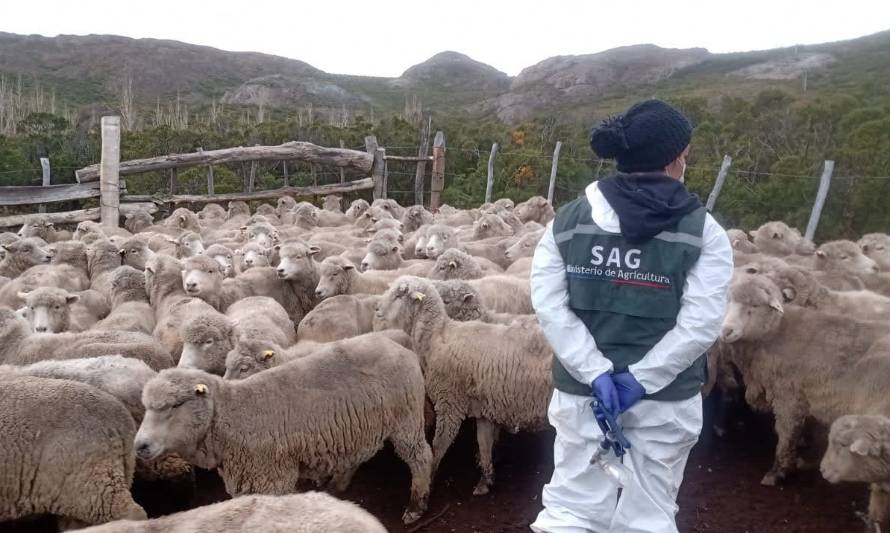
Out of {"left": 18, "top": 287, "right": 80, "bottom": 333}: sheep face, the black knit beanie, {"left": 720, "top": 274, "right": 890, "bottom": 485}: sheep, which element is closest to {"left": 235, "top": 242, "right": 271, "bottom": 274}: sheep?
{"left": 18, "top": 287, "right": 80, "bottom": 333}: sheep face

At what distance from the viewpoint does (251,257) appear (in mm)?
8984

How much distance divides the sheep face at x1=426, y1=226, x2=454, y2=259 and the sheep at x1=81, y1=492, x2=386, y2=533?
650cm

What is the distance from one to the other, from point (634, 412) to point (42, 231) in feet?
37.9

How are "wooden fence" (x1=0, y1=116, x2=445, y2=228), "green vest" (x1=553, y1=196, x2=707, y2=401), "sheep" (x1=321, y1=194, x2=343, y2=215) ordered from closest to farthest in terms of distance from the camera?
1. "green vest" (x1=553, y1=196, x2=707, y2=401)
2. "wooden fence" (x1=0, y1=116, x2=445, y2=228)
3. "sheep" (x1=321, y1=194, x2=343, y2=215)

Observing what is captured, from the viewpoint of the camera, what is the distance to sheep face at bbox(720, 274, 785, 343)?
5488mm

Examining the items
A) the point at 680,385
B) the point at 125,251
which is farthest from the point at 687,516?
the point at 125,251

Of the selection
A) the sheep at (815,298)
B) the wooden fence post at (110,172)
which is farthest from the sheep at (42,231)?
the sheep at (815,298)

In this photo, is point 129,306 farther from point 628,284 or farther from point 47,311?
point 628,284

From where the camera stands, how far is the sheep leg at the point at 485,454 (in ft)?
18.1

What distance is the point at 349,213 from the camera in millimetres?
14383

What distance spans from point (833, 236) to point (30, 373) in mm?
11446

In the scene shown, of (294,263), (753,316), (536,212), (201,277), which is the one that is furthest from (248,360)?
(536,212)

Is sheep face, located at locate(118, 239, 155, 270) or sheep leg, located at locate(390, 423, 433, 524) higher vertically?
sheep face, located at locate(118, 239, 155, 270)

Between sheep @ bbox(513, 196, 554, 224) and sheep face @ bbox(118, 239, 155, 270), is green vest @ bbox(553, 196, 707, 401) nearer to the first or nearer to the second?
sheep face @ bbox(118, 239, 155, 270)
